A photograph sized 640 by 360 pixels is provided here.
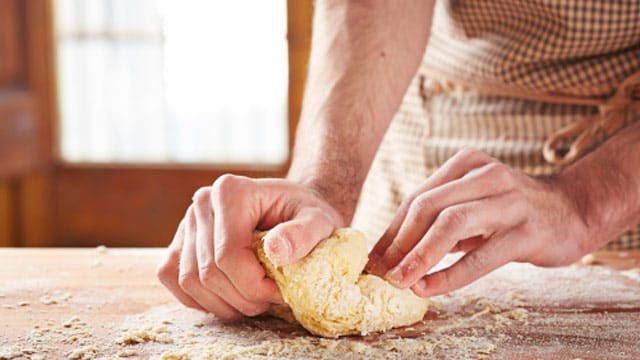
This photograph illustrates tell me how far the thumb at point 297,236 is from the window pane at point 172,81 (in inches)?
140

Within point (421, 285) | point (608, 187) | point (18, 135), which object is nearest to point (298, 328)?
point (421, 285)

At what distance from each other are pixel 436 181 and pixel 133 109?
4076mm

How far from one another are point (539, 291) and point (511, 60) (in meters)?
0.47

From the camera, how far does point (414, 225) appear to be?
3.78 feet

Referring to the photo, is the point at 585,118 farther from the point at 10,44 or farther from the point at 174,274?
the point at 10,44

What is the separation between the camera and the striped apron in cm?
154

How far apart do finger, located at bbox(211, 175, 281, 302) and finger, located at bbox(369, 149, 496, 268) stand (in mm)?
160

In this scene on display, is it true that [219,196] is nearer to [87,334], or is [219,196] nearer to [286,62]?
[87,334]

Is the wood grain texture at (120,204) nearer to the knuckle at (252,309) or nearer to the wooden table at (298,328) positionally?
the wooden table at (298,328)

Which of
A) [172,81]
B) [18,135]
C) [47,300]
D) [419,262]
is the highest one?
[419,262]

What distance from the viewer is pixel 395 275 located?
1.13m

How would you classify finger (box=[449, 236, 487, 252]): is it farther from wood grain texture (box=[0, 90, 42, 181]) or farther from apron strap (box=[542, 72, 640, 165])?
wood grain texture (box=[0, 90, 42, 181])

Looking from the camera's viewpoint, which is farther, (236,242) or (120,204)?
(120,204)

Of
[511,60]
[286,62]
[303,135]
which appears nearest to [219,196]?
[303,135]
